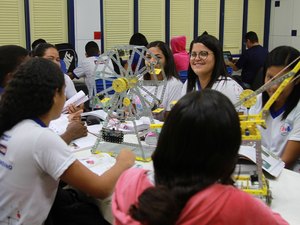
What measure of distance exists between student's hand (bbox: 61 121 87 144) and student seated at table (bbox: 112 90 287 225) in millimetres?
1215

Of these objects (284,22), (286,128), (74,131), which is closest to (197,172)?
(286,128)

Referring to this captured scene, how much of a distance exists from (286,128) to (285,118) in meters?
0.05

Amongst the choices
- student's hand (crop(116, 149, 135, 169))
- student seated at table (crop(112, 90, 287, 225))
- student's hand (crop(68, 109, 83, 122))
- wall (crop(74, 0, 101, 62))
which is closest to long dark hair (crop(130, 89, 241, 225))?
student seated at table (crop(112, 90, 287, 225))

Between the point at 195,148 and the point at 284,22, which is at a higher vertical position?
the point at 284,22

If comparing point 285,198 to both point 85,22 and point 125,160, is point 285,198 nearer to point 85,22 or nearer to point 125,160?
point 125,160

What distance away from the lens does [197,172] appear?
915mm

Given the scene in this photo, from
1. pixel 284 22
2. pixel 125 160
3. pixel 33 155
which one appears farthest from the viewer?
pixel 284 22

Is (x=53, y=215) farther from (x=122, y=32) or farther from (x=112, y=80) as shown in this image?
(x=122, y=32)

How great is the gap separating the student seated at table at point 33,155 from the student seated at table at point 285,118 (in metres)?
0.89

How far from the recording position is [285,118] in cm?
194

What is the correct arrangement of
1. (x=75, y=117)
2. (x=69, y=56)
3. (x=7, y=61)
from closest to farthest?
(x=7, y=61) → (x=75, y=117) → (x=69, y=56)

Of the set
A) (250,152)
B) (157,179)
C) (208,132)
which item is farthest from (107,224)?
(208,132)

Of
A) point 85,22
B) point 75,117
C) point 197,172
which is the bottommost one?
point 75,117

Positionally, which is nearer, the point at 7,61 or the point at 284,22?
the point at 7,61
